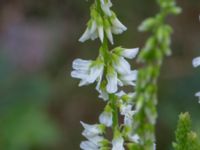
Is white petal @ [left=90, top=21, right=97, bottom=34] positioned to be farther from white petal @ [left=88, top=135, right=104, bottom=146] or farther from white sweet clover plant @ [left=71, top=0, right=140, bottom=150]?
white petal @ [left=88, top=135, right=104, bottom=146]

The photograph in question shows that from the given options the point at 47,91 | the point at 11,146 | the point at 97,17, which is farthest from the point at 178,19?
the point at 97,17

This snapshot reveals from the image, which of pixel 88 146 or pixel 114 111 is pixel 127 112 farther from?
pixel 88 146

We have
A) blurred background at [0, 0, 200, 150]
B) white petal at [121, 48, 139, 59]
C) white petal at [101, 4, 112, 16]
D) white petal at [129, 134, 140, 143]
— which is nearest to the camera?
white petal at [129, 134, 140, 143]

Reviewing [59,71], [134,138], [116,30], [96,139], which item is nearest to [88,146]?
[96,139]

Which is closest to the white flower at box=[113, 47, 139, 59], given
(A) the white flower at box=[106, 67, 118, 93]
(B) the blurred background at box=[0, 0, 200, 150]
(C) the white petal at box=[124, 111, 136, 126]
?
(A) the white flower at box=[106, 67, 118, 93]

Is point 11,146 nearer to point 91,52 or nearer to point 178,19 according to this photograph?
point 91,52

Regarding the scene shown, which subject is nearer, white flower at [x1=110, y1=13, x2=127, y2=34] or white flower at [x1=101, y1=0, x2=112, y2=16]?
white flower at [x1=101, y1=0, x2=112, y2=16]

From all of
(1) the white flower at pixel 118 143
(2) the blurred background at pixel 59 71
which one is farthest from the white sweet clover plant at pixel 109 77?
(2) the blurred background at pixel 59 71

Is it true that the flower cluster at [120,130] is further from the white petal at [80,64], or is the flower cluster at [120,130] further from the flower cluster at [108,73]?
the white petal at [80,64]
